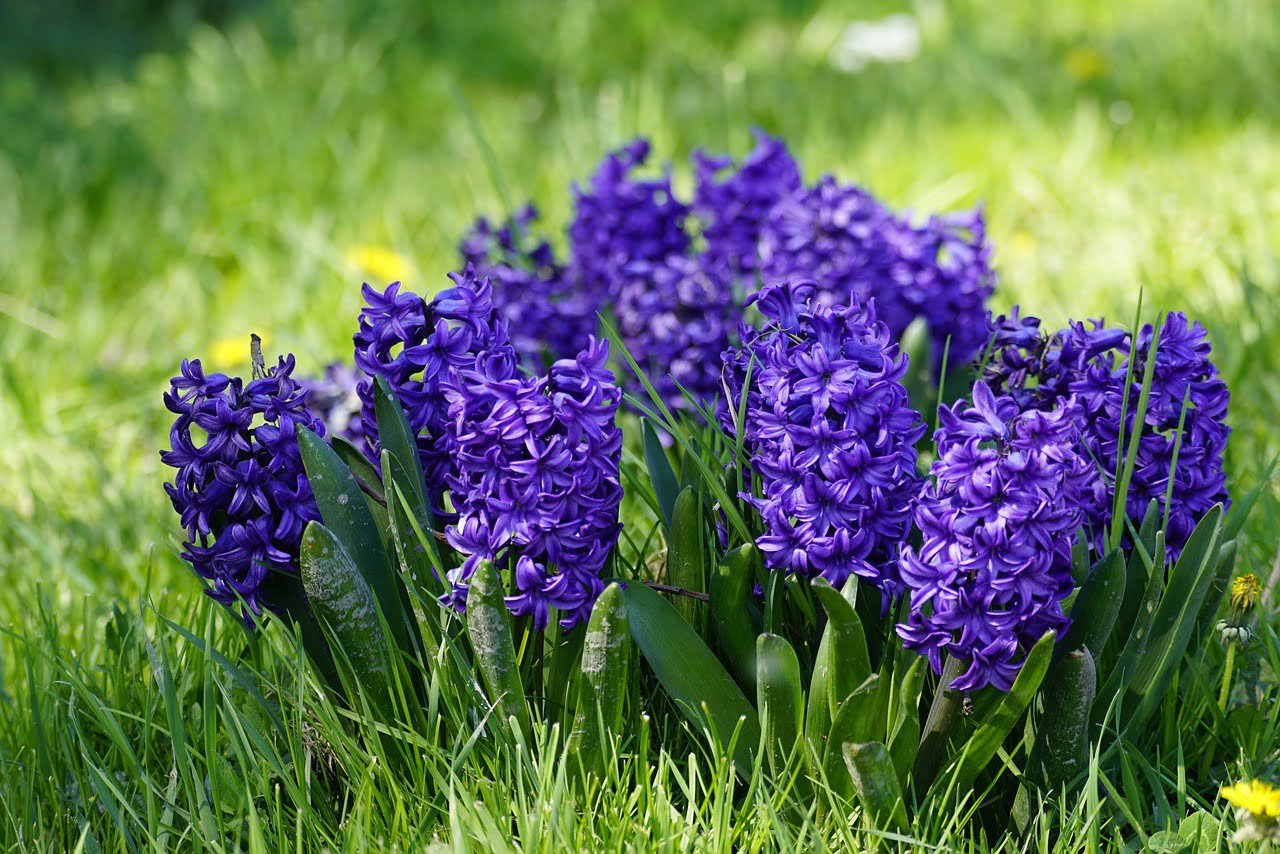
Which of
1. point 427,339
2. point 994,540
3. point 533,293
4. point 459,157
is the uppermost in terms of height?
point 459,157

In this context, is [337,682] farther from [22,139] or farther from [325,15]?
[325,15]

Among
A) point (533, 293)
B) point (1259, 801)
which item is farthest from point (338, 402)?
point (1259, 801)

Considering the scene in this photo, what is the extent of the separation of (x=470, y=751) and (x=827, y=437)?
58cm

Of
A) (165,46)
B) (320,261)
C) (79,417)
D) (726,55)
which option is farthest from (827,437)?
(165,46)

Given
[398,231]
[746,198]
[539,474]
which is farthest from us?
[398,231]

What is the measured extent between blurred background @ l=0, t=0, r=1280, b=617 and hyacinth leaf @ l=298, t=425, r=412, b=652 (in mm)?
822

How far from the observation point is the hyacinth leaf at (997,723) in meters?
1.37

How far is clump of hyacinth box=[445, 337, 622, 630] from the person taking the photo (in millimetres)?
1415

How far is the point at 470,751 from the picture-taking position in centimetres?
157

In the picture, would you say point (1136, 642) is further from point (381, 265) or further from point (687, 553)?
point (381, 265)

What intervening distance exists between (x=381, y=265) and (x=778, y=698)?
2.52 meters

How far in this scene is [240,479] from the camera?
1.55 meters

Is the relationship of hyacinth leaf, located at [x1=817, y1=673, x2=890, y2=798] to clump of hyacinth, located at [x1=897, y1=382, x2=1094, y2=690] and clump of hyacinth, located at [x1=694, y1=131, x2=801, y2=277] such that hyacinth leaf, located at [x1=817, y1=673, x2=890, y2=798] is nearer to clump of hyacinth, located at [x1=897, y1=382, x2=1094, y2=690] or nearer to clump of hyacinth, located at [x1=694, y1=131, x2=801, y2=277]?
clump of hyacinth, located at [x1=897, y1=382, x2=1094, y2=690]

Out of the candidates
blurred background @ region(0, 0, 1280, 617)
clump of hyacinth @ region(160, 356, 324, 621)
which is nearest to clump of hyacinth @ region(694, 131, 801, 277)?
blurred background @ region(0, 0, 1280, 617)
